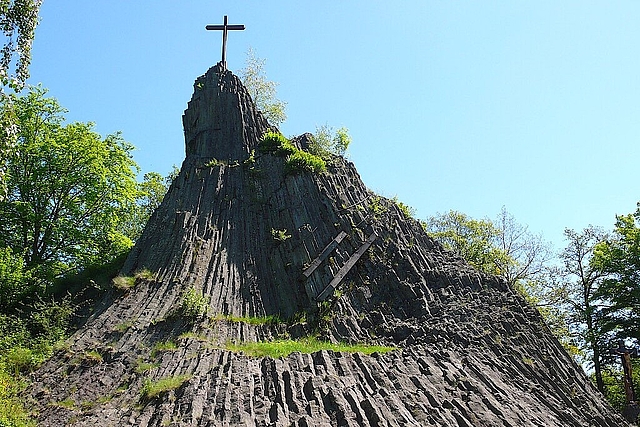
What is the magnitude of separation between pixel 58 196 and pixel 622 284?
92.7ft

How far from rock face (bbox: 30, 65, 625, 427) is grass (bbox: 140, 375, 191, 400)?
0.06 m

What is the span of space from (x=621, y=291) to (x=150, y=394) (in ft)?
83.9

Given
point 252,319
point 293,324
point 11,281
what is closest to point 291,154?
point 252,319

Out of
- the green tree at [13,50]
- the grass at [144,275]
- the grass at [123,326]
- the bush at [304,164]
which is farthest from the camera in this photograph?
the bush at [304,164]

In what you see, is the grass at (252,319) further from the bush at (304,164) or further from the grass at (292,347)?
the bush at (304,164)

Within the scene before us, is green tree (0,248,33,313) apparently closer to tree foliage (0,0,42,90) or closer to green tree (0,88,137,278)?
green tree (0,88,137,278)

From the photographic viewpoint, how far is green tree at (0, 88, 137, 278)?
2255 cm

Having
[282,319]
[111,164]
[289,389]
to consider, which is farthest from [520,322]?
[111,164]

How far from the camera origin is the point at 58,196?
23.5 metres

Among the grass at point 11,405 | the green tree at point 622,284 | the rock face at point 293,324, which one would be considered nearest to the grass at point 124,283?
the rock face at point 293,324

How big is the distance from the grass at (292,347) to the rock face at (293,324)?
0.38m

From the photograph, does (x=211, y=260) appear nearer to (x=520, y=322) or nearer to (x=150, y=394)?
(x=150, y=394)

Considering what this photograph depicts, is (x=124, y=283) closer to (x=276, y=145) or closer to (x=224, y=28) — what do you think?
(x=276, y=145)

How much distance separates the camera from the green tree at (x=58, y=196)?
22.5m
